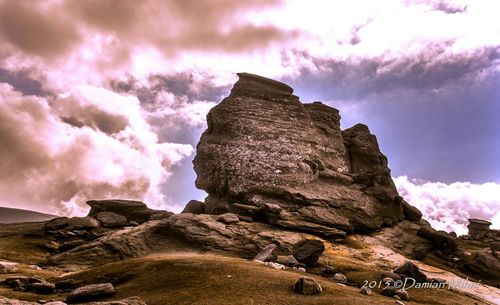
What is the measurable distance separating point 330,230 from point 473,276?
55.4 feet

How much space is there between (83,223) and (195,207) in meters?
14.8

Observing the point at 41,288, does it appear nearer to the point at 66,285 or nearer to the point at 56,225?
the point at 66,285

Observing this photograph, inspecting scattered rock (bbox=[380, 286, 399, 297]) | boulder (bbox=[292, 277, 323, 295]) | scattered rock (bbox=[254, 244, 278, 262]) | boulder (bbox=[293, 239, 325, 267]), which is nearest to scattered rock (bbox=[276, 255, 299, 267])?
scattered rock (bbox=[254, 244, 278, 262])

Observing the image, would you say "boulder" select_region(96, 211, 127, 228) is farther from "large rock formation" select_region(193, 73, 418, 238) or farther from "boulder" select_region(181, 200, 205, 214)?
"large rock formation" select_region(193, 73, 418, 238)

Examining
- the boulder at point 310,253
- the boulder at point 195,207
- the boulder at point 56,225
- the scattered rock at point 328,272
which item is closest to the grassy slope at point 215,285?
the scattered rock at point 328,272

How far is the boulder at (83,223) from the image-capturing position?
148ft

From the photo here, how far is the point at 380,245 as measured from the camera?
4403 centimetres

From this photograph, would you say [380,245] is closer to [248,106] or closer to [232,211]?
[232,211]

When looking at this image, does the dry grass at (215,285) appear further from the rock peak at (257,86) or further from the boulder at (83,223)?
the rock peak at (257,86)

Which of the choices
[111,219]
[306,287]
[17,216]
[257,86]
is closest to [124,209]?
[111,219]

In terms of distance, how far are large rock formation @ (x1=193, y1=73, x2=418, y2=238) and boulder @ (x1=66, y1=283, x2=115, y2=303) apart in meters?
24.8

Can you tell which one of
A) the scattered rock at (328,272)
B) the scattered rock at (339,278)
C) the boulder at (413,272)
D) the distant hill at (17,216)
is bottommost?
the scattered rock at (339,278)

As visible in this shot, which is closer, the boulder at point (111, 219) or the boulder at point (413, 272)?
the boulder at point (413, 272)

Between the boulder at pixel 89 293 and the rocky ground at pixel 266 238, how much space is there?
7 centimetres
